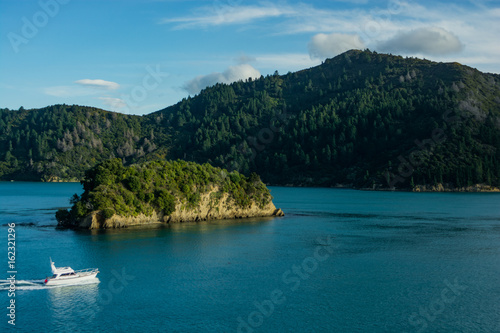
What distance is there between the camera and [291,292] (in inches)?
1607

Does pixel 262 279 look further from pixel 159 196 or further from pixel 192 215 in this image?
pixel 192 215

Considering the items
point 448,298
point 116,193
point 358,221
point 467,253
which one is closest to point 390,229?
point 358,221

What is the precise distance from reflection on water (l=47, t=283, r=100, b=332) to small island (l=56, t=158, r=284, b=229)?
32354 millimetres

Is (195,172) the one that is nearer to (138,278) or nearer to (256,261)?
(256,261)

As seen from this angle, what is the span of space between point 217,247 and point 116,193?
24.7 meters
